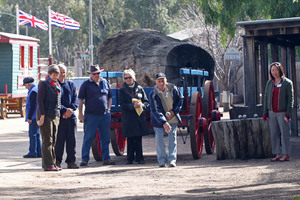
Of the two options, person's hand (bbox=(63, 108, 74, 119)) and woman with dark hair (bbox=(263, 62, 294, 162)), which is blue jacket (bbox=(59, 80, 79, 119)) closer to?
person's hand (bbox=(63, 108, 74, 119))

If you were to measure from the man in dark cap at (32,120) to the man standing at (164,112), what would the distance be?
112 inches

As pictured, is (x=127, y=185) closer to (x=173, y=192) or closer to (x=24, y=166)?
(x=173, y=192)

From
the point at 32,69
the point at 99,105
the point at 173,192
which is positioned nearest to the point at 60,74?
the point at 99,105

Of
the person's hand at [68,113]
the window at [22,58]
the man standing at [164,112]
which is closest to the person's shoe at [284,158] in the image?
the man standing at [164,112]

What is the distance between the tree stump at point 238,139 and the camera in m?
11.1

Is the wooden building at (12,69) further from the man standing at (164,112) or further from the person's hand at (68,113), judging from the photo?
the man standing at (164,112)

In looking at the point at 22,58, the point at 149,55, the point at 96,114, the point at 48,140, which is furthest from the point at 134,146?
the point at 22,58

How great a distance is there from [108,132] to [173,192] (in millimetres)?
3541

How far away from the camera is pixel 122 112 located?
11.2 m

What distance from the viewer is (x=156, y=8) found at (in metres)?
61.2

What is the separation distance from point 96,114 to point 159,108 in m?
1.09

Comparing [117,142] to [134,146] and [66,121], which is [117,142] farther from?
[66,121]

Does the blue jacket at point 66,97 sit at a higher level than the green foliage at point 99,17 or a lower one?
lower

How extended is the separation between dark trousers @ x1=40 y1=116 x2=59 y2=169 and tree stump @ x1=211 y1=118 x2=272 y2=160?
9.26ft
